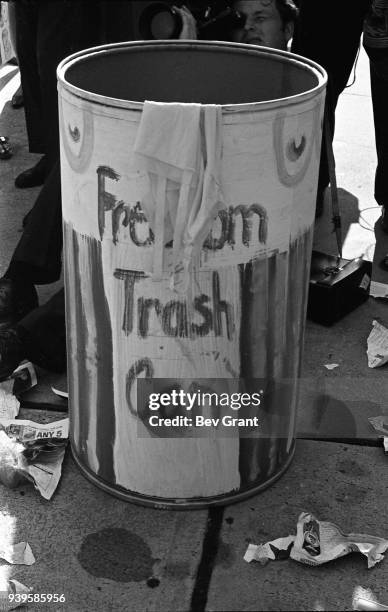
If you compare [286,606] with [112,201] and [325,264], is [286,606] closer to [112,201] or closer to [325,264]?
[112,201]

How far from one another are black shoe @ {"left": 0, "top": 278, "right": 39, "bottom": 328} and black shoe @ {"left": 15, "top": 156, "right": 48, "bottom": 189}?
1418 millimetres

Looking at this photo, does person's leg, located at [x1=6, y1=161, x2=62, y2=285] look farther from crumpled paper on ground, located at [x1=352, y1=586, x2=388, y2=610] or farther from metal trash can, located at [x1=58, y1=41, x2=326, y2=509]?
crumpled paper on ground, located at [x1=352, y1=586, x2=388, y2=610]

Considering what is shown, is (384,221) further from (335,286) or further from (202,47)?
(202,47)

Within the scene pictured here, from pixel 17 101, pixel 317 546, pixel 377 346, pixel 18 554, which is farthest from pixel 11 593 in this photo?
pixel 17 101

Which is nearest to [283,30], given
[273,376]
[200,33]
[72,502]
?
[200,33]

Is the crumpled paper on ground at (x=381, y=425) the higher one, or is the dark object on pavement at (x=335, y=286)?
the dark object on pavement at (x=335, y=286)

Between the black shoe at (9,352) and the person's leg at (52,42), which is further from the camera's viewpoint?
the person's leg at (52,42)

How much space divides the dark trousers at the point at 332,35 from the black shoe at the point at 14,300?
160cm

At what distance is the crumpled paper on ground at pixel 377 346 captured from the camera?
3.62m

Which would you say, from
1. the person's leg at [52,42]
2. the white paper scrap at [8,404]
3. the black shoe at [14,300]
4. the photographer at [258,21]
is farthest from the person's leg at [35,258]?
the photographer at [258,21]

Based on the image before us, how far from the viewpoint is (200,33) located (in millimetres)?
4883

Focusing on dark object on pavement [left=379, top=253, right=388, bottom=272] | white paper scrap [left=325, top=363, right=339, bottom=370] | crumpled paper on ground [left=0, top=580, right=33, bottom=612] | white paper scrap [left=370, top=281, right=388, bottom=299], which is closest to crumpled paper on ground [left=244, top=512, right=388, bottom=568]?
crumpled paper on ground [left=0, top=580, right=33, bottom=612]

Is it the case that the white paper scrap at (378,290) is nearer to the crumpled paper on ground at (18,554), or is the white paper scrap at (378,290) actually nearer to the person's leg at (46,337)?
the person's leg at (46,337)

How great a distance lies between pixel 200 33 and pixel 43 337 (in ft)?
7.38
